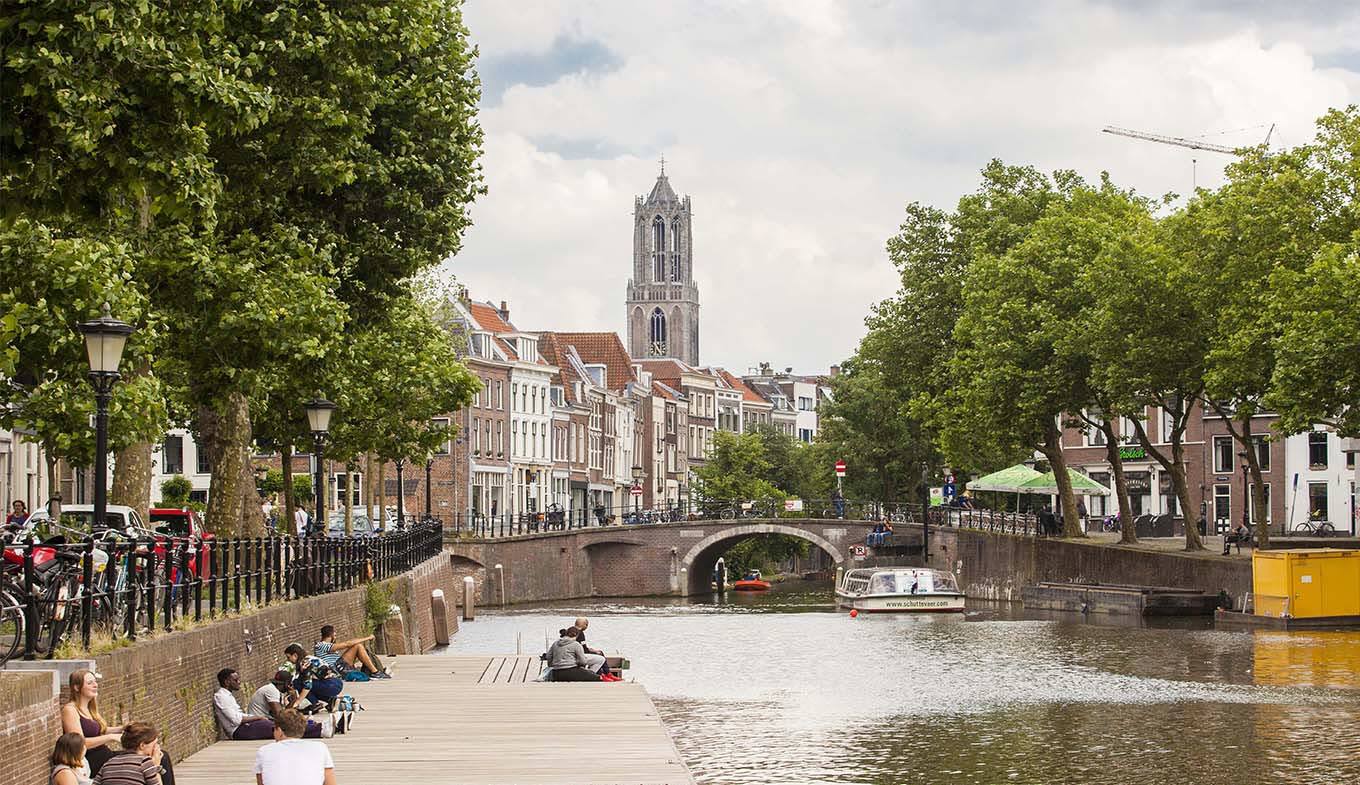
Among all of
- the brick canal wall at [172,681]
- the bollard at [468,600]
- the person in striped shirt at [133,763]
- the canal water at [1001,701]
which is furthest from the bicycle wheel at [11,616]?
the bollard at [468,600]

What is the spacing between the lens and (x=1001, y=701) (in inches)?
1261

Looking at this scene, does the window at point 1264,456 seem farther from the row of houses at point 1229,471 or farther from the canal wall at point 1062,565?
the canal wall at point 1062,565

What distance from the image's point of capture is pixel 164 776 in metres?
15.2

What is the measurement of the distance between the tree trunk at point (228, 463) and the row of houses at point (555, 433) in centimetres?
1739

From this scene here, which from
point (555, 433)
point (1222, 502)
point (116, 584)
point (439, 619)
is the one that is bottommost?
point (439, 619)

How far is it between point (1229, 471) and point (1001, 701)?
49.0 m

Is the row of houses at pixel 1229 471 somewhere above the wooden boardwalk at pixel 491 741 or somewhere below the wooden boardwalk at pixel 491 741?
above

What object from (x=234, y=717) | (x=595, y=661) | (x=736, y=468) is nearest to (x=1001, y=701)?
(x=595, y=661)

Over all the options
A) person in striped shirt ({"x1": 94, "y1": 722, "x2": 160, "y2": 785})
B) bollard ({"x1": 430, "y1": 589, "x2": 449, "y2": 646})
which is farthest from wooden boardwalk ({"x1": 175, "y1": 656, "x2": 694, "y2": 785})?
bollard ({"x1": 430, "y1": 589, "x2": 449, "y2": 646})

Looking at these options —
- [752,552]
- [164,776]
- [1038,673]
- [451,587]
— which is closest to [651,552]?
[752,552]

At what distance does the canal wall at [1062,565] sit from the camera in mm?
51188

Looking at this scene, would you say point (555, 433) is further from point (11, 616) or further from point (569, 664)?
point (11, 616)

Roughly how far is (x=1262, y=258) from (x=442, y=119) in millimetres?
23464

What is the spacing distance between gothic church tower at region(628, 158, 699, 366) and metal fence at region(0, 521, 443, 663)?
15286 centimetres
